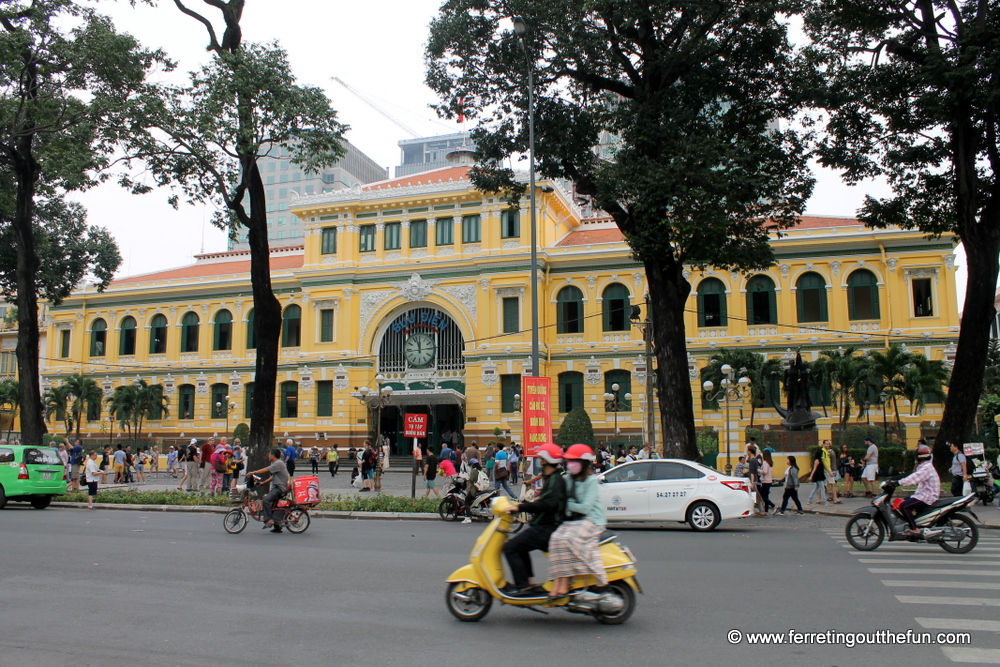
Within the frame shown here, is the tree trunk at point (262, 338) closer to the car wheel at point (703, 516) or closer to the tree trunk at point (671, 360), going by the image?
the tree trunk at point (671, 360)

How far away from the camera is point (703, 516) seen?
15.7 m

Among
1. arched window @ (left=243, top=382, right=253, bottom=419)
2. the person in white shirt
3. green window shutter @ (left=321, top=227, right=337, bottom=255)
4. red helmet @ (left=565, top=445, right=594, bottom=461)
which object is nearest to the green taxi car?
the person in white shirt

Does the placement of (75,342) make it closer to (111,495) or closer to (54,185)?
(54,185)

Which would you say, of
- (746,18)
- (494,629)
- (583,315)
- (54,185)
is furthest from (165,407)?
(494,629)

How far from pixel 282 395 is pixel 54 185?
1898cm

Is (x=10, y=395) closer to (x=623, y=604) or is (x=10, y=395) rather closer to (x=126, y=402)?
(x=126, y=402)

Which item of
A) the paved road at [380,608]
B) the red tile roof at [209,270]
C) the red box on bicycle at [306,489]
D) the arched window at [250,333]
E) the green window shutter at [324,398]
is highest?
the red tile roof at [209,270]

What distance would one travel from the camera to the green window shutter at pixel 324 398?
1742 inches

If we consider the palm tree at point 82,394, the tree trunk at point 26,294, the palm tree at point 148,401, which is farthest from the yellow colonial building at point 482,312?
the tree trunk at point 26,294

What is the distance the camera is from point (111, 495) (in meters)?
22.6

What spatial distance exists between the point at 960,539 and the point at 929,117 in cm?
1178

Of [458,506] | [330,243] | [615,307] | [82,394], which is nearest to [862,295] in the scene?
[615,307]

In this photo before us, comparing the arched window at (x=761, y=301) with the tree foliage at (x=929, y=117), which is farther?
the arched window at (x=761, y=301)

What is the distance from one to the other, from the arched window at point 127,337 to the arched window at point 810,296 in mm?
38676
